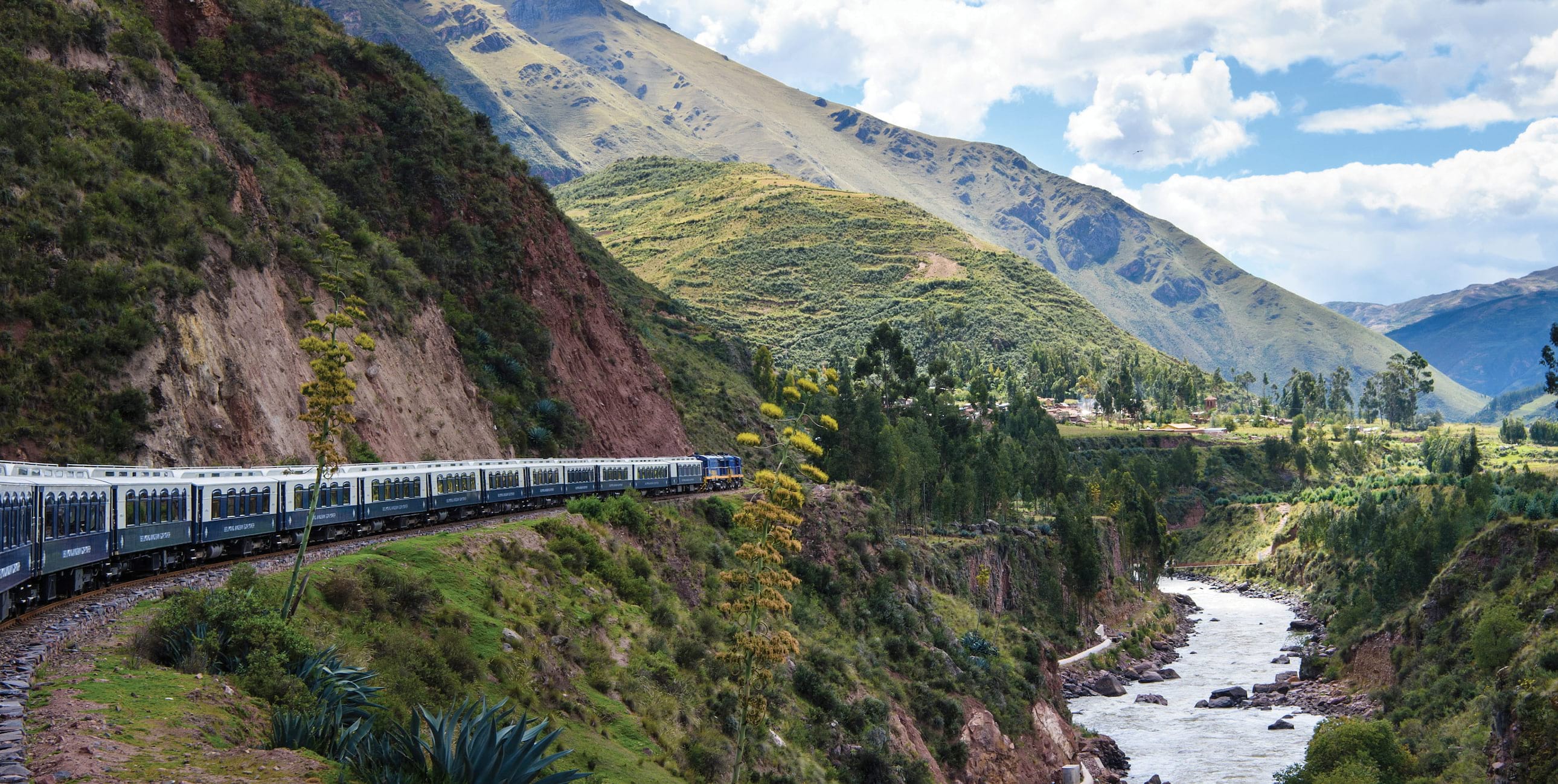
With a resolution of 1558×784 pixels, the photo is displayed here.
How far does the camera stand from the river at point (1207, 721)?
57.0 metres

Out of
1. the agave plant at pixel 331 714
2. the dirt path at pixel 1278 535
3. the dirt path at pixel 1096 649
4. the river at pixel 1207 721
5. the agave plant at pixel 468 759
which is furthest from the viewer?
the dirt path at pixel 1278 535

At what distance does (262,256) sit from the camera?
4369 centimetres

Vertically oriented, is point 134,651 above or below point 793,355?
below

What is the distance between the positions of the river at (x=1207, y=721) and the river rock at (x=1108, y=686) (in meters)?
0.64

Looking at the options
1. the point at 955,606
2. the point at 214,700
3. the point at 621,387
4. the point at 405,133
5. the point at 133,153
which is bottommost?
the point at 955,606

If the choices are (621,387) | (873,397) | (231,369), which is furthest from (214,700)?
(873,397)

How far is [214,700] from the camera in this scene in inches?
627

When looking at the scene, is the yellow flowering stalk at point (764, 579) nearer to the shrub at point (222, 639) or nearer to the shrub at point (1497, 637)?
the shrub at point (222, 639)

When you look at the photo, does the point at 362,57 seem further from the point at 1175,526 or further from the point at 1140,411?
the point at 1140,411

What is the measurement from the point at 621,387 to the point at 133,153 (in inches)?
1195

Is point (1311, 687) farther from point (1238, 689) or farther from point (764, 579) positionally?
point (764, 579)

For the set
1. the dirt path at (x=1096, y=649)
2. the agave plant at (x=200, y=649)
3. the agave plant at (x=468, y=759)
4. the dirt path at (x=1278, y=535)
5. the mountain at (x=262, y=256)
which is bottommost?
the dirt path at (x=1096, y=649)

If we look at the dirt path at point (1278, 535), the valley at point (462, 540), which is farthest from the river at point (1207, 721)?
the dirt path at point (1278, 535)

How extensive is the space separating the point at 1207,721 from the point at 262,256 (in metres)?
57.8
